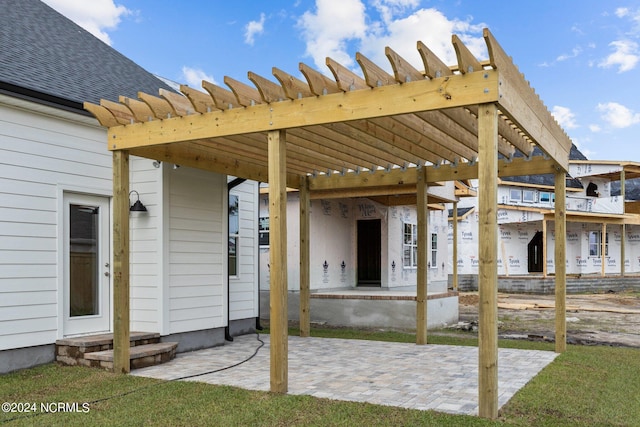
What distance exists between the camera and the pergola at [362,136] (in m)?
4.43

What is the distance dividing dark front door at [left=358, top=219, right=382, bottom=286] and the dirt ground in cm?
262

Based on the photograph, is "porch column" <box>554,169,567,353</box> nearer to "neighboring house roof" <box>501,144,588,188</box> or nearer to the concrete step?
the concrete step

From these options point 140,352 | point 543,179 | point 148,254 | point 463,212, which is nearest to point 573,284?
point 463,212

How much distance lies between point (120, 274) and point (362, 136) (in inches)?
123

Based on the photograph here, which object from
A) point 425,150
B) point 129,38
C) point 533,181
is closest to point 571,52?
point 533,181

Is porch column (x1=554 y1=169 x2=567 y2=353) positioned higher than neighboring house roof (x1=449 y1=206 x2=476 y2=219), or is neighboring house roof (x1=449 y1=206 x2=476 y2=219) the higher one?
neighboring house roof (x1=449 y1=206 x2=476 y2=219)

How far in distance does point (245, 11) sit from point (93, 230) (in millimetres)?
17471

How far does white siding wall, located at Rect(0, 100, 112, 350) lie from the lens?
617cm

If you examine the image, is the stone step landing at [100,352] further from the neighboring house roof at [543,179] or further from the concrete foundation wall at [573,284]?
the neighboring house roof at [543,179]

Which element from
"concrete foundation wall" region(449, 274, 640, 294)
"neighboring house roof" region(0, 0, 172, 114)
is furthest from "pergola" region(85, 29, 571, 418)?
"concrete foundation wall" region(449, 274, 640, 294)

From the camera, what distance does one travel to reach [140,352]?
6.51 meters

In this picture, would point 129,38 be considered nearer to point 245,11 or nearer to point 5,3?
point 245,11

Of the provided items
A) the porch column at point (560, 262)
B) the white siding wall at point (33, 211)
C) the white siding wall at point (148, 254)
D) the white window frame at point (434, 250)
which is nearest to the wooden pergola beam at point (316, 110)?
the white siding wall at point (33, 211)

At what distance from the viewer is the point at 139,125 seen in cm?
619
